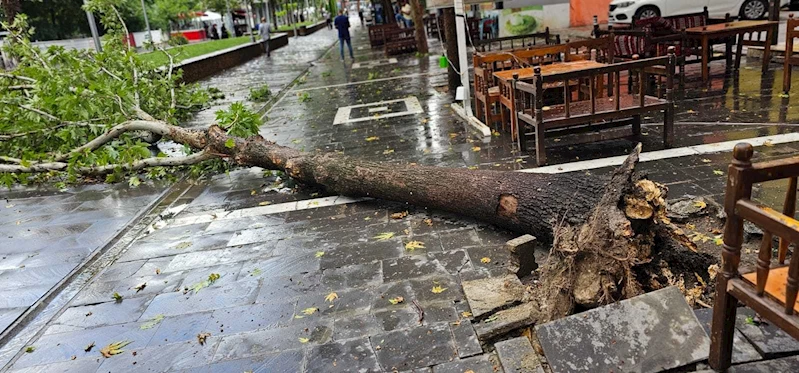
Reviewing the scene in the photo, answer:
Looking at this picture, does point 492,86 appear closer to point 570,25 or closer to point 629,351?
point 629,351

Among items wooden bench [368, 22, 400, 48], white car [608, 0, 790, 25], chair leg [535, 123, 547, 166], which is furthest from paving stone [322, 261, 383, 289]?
wooden bench [368, 22, 400, 48]

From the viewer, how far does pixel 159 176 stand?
22.7 feet

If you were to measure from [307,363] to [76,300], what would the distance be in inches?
84.0

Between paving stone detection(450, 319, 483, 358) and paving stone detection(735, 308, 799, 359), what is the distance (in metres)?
1.27

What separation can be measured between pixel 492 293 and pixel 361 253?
4.01 feet

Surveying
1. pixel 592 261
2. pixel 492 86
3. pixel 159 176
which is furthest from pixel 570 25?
pixel 592 261

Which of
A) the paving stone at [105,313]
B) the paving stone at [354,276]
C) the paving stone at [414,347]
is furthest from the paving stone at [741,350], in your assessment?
the paving stone at [105,313]

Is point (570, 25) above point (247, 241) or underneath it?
above

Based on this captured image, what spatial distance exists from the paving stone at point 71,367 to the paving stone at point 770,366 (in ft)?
10.9

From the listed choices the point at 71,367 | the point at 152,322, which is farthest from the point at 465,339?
the point at 71,367

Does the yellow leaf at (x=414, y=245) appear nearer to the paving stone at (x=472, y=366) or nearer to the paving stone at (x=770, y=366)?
the paving stone at (x=472, y=366)

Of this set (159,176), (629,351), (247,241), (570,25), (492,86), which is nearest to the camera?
(629,351)

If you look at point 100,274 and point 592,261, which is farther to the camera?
point 100,274

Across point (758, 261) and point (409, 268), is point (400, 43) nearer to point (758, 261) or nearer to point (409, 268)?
point (409, 268)
